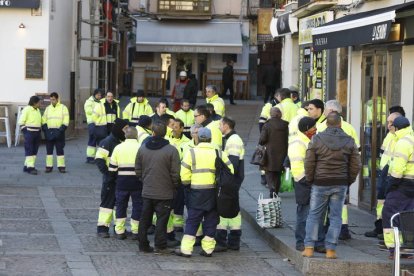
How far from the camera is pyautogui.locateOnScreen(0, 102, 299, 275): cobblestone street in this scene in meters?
11.7

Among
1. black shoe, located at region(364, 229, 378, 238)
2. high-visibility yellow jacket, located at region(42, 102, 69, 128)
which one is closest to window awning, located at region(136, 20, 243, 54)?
high-visibility yellow jacket, located at region(42, 102, 69, 128)

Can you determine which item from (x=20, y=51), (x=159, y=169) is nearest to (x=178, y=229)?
(x=159, y=169)

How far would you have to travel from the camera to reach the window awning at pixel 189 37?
143ft

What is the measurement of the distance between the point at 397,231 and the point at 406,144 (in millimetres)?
2694

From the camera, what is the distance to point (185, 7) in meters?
44.9

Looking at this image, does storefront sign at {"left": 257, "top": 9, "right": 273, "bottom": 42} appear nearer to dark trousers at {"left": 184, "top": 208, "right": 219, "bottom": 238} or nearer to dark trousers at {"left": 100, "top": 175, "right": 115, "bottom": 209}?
dark trousers at {"left": 100, "top": 175, "right": 115, "bottom": 209}

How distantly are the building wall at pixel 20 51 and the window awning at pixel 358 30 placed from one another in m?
13.2

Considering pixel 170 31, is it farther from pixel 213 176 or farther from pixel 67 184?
pixel 213 176

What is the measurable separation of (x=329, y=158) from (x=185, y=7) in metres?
34.4

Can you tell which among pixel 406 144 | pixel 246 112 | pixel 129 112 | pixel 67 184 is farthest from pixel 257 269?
pixel 246 112

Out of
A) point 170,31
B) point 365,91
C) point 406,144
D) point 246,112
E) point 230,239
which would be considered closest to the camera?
point 406,144

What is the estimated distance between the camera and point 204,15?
44656 mm

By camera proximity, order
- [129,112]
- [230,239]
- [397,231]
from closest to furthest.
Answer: [397,231]
[230,239]
[129,112]

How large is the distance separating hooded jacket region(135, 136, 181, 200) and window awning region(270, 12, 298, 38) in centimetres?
1040
